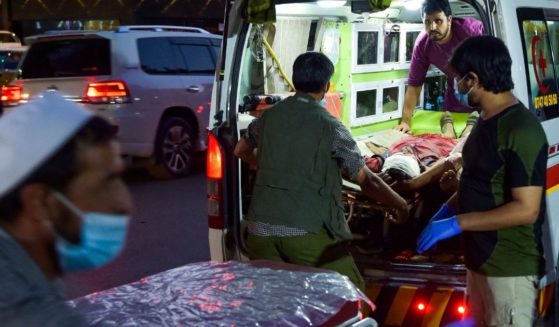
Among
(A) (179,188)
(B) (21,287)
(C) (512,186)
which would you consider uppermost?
(B) (21,287)

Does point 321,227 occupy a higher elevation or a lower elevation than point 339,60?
lower

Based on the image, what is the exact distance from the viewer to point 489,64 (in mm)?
3033

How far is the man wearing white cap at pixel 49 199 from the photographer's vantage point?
4.99ft

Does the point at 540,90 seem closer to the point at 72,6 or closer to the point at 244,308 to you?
the point at 244,308

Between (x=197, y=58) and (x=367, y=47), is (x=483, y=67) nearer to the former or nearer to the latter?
(x=367, y=47)

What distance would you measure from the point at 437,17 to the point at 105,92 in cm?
566

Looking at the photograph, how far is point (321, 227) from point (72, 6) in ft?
66.1

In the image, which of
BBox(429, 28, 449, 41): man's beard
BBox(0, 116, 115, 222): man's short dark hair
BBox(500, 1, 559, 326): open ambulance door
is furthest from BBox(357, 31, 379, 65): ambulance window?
BBox(0, 116, 115, 222): man's short dark hair

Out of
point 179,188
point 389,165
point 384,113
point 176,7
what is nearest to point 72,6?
point 176,7

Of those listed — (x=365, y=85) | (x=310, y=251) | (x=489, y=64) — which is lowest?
(x=310, y=251)

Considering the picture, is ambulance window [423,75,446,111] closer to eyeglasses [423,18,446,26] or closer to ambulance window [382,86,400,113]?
ambulance window [382,86,400,113]

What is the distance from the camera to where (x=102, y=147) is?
63.8 inches

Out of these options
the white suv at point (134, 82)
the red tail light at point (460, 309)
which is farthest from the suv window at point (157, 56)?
the red tail light at point (460, 309)

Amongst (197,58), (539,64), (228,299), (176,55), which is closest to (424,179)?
(539,64)
